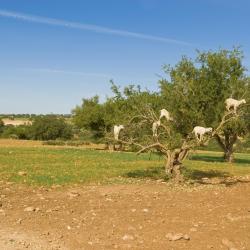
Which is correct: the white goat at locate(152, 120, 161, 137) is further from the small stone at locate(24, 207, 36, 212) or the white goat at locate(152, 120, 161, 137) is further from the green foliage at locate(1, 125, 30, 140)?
the green foliage at locate(1, 125, 30, 140)

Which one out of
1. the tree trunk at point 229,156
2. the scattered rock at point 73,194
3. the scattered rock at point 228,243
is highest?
the tree trunk at point 229,156

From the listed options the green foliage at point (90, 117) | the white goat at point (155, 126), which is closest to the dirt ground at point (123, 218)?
the white goat at point (155, 126)

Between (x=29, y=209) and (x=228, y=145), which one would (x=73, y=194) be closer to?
(x=29, y=209)

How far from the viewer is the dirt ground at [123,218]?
1105 centimetres

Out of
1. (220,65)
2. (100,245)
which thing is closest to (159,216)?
(100,245)

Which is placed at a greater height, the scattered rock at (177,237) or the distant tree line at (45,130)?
the distant tree line at (45,130)

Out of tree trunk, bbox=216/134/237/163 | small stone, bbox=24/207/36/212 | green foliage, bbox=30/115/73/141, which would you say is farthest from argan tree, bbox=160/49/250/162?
green foliage, bbox=30/115/73/141

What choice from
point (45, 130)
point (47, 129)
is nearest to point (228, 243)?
point (47, 129)

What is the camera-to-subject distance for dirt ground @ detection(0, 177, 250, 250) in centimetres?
1105

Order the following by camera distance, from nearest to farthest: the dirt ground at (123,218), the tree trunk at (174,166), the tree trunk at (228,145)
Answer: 1. the dirt ground at (123,218)
2. the tree trunk at (174,166)
3. the tree trunk at (228,145)

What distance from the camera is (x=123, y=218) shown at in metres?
13.4

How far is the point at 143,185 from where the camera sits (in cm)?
2023

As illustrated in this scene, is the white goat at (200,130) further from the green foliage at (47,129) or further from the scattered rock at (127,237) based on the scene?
the green foliage at (47,129)

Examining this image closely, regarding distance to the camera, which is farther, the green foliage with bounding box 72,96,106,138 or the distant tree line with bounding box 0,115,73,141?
the distant tree line with bounding box 0,115,73,141
